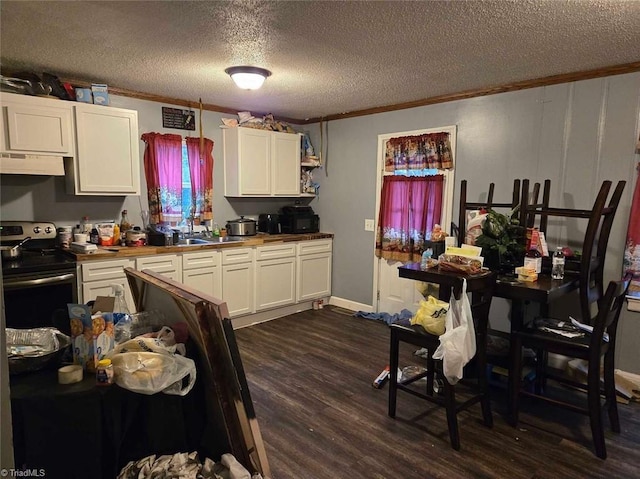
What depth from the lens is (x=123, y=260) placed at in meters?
3.49

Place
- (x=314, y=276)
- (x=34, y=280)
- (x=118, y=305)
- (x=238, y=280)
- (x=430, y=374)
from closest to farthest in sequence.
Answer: (x=118, y=305) < (x=430, y=374) < (x=34, y=280) < (x=238, y=280) < (x=314, y=276)

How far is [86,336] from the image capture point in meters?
1.49

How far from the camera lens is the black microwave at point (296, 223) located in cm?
501

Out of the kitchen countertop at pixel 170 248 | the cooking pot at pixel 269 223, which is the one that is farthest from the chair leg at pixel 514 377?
the cooking pot at pixel 269 223

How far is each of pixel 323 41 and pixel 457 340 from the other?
6.33 feet

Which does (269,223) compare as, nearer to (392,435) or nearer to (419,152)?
(419,152)

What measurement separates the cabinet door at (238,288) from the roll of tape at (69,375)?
2.76m

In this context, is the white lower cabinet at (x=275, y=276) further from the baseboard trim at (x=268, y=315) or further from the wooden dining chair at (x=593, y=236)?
the wooden dining chair at (x=593, y=236)

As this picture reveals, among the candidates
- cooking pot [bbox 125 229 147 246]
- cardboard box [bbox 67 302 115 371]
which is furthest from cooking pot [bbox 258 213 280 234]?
cardboard box [bbox 67 302 115 371]

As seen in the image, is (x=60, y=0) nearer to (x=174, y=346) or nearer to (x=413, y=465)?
(x=174, y=346)

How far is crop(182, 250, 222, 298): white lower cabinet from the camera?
12.9ft

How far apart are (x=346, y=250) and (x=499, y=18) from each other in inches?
127

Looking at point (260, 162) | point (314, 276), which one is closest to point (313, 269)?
point (314, 276)

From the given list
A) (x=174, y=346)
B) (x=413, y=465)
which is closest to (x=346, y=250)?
(x=413, y=465)
